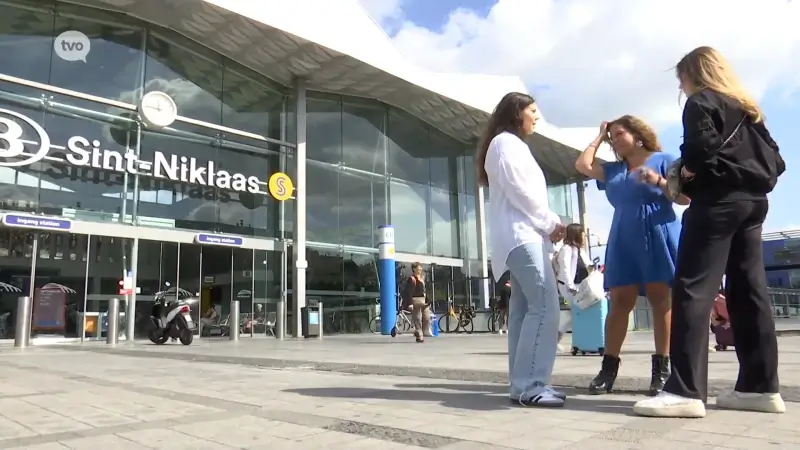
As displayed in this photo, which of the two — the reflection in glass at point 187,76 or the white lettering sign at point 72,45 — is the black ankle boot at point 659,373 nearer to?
the reflection in glass at point 187,76

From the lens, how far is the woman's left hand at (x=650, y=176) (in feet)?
11.3

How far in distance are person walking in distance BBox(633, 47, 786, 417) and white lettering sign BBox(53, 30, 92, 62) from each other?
1696 cm

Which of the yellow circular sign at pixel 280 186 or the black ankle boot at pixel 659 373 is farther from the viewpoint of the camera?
the yellow circular sign at pixel 280 186

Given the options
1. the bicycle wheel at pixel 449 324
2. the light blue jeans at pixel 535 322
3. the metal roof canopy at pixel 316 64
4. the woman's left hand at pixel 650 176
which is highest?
the metal roof canopy at pixel 316 64

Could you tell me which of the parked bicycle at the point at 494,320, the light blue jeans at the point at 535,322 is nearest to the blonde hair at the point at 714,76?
the light blue jeans at the point at 535,322

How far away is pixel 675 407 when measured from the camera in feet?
9.14

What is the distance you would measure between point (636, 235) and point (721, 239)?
723mm

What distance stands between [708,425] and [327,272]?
17961 mm

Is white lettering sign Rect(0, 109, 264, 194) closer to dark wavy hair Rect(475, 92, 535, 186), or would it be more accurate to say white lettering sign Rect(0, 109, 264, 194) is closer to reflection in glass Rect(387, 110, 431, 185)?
reflection in glass Rect(387, 110, 431, 185)

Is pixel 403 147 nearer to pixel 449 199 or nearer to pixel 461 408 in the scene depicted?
pixel 449 199

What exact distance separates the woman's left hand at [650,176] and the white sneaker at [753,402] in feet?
3.91

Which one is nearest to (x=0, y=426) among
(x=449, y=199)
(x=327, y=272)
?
(x=327, y=272)

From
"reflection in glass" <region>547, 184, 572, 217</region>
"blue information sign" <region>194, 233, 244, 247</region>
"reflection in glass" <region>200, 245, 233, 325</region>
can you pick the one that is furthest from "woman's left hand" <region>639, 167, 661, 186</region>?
"reflection in glass" <region>547, 184, 572, 217</region>

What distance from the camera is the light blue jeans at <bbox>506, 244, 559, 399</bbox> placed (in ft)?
11.0
